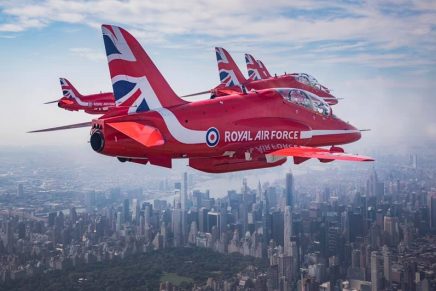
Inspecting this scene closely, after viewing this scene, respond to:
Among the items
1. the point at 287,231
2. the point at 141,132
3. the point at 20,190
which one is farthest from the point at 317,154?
the point at 20,190

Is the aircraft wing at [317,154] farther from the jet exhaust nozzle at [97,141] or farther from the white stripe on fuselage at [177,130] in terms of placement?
the jet exhaust nozzle at [97,141]

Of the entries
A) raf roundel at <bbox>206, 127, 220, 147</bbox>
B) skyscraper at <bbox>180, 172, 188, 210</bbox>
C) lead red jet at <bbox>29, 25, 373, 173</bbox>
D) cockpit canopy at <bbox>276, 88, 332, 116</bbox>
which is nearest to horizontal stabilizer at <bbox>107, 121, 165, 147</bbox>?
lead red jet at <bbox>29, 25, 373, 173</bbox>

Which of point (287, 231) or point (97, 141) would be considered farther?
point (287, 231)

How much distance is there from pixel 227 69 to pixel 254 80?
7.71ft

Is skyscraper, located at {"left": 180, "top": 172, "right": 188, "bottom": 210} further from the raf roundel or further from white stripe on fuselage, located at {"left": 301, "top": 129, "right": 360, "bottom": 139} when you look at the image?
the raf roundel

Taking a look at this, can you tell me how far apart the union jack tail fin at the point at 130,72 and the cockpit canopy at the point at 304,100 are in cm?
581

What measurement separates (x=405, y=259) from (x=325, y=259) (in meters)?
12.3

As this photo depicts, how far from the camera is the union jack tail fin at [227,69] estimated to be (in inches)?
1387

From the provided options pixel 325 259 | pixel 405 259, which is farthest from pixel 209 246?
pixel 405 259

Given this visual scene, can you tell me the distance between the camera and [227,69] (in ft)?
117

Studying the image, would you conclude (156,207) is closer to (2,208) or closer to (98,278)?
(2,208)

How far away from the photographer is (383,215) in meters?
91.6

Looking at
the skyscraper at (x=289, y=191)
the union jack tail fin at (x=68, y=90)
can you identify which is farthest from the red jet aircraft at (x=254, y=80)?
the skyscraper at (x=289, y=191)

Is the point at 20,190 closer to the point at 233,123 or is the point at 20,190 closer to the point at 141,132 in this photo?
the point at 233,123
